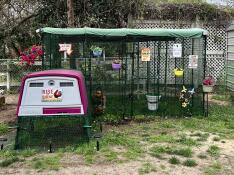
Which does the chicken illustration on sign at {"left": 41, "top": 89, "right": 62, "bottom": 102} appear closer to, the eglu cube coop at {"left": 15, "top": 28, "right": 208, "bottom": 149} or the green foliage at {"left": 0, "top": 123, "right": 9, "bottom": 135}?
the green foliage at {"left": 0, "top": 123, "right": 9, "bottom": 135}

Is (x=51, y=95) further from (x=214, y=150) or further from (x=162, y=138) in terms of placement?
(x=214, y=150)

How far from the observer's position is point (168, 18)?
1507 centimetres

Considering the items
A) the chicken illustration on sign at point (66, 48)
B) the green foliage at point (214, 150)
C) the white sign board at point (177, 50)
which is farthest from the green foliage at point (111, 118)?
the green foliage at point (214, 150)

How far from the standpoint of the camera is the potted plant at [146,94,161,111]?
9.59m

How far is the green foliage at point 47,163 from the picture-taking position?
5.91 meters

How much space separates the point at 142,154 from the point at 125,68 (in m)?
3.47

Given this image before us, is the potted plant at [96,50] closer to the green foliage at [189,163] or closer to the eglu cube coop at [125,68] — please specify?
the eglu cube coop at [125,68]

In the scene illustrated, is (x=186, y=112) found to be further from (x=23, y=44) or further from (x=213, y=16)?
(x=23, y=44)

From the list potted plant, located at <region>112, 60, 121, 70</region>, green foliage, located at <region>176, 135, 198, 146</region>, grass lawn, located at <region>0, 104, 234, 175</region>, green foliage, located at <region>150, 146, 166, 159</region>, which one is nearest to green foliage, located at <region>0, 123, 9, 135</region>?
grass lawn, located at <region>0, 104, 234, 175</region>

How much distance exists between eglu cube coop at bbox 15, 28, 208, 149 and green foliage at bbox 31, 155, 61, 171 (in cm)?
273

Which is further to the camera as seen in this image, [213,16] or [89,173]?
[213,16]

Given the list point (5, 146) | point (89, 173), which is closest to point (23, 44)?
point (5, 146)

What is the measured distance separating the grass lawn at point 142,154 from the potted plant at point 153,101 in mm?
1256

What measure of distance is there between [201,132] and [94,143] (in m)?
2.21
